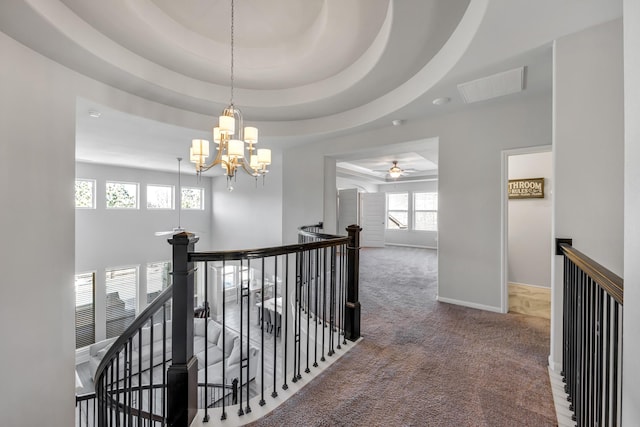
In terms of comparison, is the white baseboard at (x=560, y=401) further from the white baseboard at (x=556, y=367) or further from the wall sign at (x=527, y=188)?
the wall sign at (x=527, y=188)

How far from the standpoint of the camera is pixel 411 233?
9.83 metres

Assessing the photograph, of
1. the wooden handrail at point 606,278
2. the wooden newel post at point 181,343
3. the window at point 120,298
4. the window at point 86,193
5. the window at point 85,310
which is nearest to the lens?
the wooden handrail at point 606,278

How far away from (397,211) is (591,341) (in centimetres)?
930

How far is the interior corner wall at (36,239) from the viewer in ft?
7.79

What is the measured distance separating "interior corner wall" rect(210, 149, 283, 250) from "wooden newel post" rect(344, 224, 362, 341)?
4.73m

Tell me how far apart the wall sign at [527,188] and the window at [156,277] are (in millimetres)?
9083

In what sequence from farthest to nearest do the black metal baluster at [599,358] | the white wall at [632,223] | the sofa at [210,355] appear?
the sofa at [210,355], the black metal baluster at [599,358], the white wall at [632,223]

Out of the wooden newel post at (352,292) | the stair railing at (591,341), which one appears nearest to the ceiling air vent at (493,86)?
the stair railing at (591,341)

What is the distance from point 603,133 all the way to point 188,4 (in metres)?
3.58

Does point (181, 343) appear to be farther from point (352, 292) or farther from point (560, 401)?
point (560, 401)

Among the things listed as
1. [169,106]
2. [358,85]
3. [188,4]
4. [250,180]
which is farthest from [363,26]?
[250,180]

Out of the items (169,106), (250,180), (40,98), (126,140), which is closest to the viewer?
(40,98)

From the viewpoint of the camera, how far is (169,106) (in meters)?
3.91

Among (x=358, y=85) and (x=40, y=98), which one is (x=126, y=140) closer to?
(x=40, y=98)
